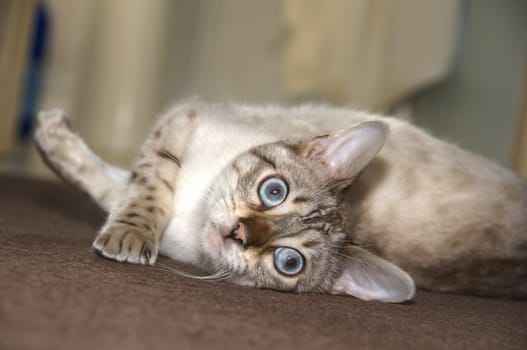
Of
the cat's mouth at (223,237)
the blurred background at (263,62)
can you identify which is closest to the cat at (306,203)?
the cat's mouth at (223,237)

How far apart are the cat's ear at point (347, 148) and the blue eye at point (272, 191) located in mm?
206

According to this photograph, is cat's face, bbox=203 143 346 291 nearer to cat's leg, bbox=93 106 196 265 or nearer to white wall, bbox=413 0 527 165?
cat's leg, bbox=93 106 196 265

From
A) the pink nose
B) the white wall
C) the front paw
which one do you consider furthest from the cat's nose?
the white wall

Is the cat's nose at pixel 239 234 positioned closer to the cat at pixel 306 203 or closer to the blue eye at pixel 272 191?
the cat at pixel 306 203

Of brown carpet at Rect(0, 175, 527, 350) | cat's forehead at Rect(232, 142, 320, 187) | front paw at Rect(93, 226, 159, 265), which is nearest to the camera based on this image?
brown carpet at Rect(0, 175, 527, 350)

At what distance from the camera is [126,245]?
177 cm

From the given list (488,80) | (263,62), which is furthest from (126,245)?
(263,62)

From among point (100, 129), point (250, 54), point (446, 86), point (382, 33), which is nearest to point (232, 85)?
point (250, 54)

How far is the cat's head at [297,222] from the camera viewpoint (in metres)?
1.83

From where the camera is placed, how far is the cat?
1.86 meters

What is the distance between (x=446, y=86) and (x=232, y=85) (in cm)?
237

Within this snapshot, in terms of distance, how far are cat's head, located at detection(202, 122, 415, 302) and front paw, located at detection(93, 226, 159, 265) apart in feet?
0.60

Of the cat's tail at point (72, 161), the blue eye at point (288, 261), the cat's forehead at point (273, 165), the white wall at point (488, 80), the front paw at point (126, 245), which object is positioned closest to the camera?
the front paw at point (126, 245)

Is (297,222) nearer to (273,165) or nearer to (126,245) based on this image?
(273,165)
